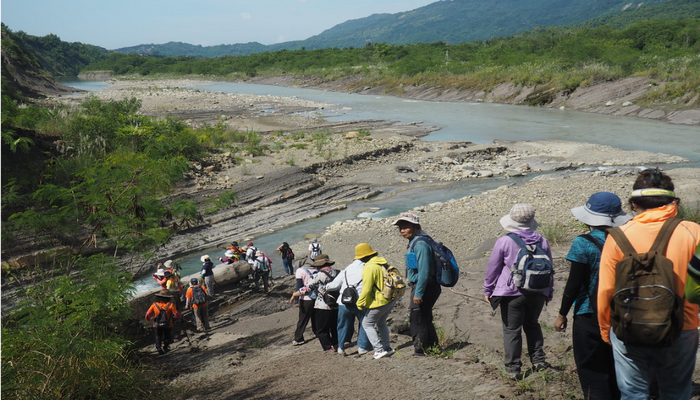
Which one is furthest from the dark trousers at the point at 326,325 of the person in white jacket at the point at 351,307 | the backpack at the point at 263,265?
the backpack at the point at 263,265

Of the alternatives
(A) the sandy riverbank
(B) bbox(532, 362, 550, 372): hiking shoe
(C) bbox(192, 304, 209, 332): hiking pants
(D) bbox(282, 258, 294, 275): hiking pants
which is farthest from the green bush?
(D) bbox(282, 258, 294, 275): hiking pants

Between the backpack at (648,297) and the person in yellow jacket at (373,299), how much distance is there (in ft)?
9.79

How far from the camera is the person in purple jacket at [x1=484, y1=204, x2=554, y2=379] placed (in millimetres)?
4621

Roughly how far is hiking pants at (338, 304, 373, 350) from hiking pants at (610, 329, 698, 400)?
10.3 feet

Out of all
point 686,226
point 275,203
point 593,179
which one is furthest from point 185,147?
point 686,226

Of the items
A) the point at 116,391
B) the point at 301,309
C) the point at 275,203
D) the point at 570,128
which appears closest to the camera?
the point at 116,391

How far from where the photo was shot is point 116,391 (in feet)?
17.7

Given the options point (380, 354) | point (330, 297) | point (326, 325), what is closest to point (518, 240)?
point (380, 354)

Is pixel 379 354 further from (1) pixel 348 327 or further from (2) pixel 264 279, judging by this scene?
(2) pixel 264 279

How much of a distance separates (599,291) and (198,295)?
7555mm

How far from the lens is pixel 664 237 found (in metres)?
2.84

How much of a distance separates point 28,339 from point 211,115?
43815 millimetres

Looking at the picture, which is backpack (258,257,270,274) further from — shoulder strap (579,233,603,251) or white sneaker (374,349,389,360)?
shoulder strap (579,233,603,251)

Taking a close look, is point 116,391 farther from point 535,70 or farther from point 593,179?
point 535,70
